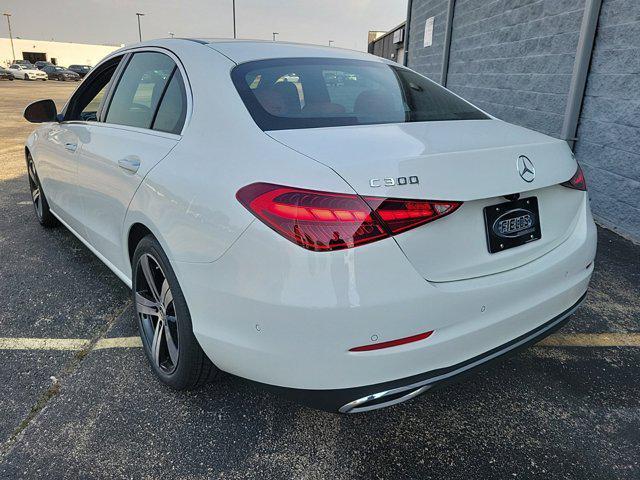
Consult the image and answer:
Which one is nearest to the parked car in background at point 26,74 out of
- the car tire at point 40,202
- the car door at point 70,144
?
the car tire at point 40,202

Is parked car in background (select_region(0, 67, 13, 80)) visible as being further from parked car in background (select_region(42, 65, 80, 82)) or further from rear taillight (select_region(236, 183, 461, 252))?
rear taillight (select_region(236, 183, 461, 252))

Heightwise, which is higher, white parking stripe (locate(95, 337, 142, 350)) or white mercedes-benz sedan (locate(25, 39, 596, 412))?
white mercedes-benz sedan (locate(25, 39, 596, 412))

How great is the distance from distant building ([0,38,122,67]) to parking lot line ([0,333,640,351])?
79114 millimetres

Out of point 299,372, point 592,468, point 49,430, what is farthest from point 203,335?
point 592,468

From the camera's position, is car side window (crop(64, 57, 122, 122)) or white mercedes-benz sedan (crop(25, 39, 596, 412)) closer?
white mercedes-benz sedan (crop(25, 39, 596, 412))

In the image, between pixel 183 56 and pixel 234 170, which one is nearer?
pixel 234 170

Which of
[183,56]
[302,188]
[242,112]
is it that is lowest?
[302,188]

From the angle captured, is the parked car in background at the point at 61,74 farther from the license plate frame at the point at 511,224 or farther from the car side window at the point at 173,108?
the license plate frame at the point at 511,224

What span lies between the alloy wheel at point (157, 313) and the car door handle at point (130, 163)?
43cm

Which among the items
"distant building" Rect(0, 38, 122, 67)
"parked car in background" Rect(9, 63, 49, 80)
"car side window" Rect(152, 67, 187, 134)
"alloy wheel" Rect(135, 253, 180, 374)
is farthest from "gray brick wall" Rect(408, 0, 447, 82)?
"distant building" Rect(0, 38, 122, 67)

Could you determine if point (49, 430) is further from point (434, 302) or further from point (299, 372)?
point (434, 302)

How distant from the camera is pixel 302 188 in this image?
1.67m

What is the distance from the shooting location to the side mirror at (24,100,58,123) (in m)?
3.88

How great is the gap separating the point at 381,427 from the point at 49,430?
1.44m
